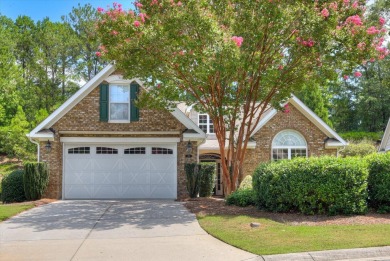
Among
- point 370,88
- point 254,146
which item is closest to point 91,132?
point 254,146

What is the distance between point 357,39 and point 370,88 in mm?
30183

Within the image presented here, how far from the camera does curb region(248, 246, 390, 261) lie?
7133 mm

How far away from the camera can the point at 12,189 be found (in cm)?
1695

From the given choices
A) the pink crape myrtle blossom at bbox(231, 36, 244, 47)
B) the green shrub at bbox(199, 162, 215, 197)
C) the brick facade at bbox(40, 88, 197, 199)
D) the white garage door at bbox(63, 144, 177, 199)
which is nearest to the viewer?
the pink crape myrtle blossom at bbox(231, 36, 244, 47)

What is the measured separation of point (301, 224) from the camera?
9953 mm

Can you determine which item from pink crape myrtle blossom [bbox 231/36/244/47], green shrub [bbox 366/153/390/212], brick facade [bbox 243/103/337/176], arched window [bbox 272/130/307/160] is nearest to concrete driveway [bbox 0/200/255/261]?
green shrub [bbox 366/153/390/212]

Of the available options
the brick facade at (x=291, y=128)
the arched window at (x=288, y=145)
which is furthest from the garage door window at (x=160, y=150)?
the arched window at (x=288, y=145)

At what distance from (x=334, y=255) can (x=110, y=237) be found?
4.64 meters

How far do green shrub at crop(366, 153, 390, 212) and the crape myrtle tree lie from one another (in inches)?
137

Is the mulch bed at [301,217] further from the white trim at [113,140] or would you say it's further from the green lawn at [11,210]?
the white trim at [113,140]

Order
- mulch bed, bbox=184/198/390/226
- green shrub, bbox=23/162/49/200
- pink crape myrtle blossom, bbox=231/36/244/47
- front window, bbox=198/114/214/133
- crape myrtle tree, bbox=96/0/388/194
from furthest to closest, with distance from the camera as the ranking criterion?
front window, bbox=198/114/214/133 < green shrub, bbox=23/162/49/200 < crape myrtle tree, bbox=96/0/388/194 < pink crape myrtle blossom, bbox=231/36/244/47 < mulch bed, bbox=184/198/390/226

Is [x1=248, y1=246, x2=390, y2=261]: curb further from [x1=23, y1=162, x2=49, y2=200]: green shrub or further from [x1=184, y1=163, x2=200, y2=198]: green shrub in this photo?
[x1=23, y1=162, x2=49, y2=200]: green shrub

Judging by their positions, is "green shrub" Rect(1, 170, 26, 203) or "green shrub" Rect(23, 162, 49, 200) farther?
"green shrub" Rect(1, 170, 26, 203)

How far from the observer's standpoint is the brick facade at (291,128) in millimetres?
21094
